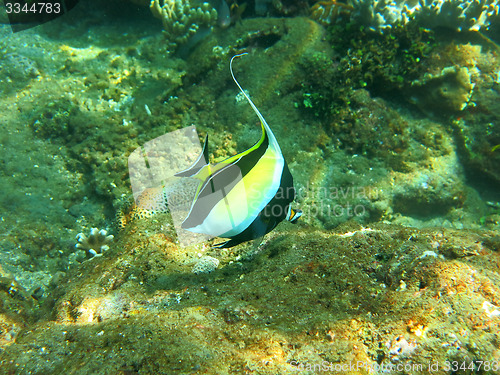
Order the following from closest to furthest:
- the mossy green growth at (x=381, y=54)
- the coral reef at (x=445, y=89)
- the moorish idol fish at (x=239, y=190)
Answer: the moorish idol fish at (x=239, y=190)
the mossy green growth at (x=381, y=54)
the coral reef at (x=445, y=89)

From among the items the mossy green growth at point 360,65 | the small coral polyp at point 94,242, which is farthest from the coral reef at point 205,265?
the mossy green growth at point 360,65

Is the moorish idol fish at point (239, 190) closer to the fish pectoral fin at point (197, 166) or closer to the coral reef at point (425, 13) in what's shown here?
→ the fish pectoral fin at point (197, 166)

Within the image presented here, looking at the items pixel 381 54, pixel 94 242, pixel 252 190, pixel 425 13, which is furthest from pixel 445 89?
pixel 94 242

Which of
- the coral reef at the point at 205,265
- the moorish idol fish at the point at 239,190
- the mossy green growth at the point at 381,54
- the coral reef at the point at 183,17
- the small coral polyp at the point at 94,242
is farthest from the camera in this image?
the coral reef at the point at 183,17

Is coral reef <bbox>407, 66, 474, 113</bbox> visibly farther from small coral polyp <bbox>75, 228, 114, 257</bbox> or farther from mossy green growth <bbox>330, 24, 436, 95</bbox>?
small coral polyp <bbox>75, 228, 114, 257</bbox>

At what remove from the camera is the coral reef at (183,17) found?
5723 millimetres

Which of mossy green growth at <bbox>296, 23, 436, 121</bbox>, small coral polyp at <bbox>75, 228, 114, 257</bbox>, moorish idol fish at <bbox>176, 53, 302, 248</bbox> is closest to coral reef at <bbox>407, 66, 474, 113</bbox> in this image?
mossy green growth at <bbox>296, 23, 436, 121</bbox>

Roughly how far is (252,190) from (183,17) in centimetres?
572

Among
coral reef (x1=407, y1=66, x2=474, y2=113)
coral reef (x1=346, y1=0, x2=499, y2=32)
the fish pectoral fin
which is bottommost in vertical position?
coral reef (x1=407, y1=66, x2=474, y2=113)

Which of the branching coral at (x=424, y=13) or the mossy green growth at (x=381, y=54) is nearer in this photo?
the mossy green growth at (x=381, y=54)

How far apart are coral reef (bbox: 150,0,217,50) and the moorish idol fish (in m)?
5.10

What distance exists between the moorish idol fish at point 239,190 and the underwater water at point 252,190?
17 millimetres

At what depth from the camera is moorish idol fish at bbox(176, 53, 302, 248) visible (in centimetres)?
151

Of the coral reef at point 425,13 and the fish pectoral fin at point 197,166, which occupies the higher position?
the coral reef at point 425,13
